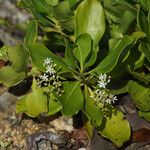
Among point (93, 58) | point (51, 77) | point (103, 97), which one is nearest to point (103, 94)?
point (103, 97)

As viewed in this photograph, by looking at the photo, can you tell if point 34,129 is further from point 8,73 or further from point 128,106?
point 128,106

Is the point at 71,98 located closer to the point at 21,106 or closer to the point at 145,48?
the point at 21,106

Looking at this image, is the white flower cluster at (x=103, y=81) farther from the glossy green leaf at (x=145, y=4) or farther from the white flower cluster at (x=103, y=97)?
the glossy green leaf at (x=145, y=4)

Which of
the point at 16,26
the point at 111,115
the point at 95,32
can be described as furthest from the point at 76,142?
the point at 16,26

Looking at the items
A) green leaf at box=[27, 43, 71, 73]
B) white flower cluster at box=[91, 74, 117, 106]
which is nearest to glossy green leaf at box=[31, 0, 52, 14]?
green leaf at box=[27, 43, 71, 73]

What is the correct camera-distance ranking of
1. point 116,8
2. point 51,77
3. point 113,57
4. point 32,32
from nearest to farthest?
point 113,57 < point 51,77 < point 116,8 < point 32,32

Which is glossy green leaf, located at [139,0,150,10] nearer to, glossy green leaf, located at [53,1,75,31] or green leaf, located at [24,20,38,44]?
glossy green leaf, located at [53,1,75,31]
